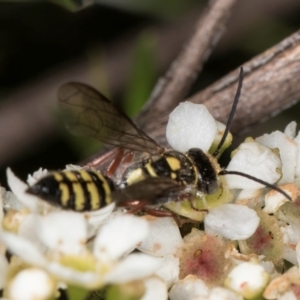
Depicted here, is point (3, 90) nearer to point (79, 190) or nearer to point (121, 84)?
point (121, 84)

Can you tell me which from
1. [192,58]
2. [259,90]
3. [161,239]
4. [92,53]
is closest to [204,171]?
[161,239]

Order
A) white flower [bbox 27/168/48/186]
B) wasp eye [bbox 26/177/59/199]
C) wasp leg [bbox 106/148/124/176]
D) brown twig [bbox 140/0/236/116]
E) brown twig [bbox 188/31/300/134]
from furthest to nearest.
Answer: brown twig [bbox 140/0/236/116] < brown twig [bbox 188/31/300/134] < wasp leg [bbox 106/148/124/176] < white flower [bbox 27/168/48/186] < wasp eye [bbox 26/177/59/199]

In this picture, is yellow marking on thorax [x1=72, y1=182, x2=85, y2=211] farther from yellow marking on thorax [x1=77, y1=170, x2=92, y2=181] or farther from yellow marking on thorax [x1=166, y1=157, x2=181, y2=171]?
yellow marking on thorax [x1=166, y1=157, x2=181, y2=171]

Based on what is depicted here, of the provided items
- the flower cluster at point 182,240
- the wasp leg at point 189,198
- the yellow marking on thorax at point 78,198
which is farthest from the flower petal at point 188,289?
the yellow marking on thorax at point 78,198

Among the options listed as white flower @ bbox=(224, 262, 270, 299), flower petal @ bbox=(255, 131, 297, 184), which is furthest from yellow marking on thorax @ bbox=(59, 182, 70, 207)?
flower petal @ bbox=(255, 131, 297, 184)

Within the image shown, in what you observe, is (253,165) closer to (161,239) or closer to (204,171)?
(204,171)

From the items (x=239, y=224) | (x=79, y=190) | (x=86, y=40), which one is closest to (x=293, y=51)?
(x=239, y=224)

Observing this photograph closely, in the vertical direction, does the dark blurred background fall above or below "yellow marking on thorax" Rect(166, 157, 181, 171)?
below

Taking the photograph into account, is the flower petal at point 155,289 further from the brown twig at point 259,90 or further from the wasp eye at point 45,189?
the brown twig at point 259,90
